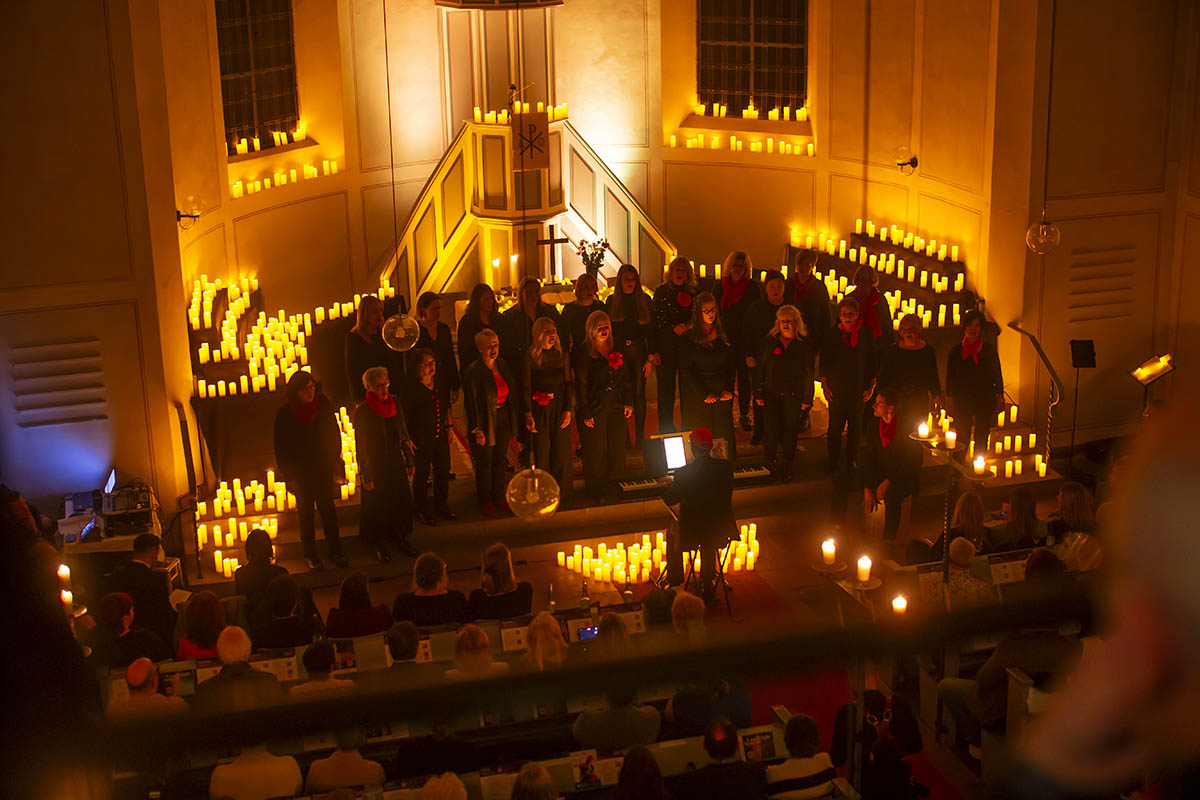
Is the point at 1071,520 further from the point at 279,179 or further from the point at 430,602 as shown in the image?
the point at 279,179

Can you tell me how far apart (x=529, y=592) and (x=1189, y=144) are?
23.7ft

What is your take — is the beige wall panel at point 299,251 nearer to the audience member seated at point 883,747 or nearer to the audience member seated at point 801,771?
the audience member seated at point 883,747

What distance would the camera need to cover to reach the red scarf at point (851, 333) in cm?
1016

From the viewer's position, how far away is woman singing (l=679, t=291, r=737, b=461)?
9.99 meters

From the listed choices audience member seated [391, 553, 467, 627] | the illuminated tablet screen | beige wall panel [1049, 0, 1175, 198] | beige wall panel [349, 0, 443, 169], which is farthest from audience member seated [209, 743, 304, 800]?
beige wall panel [349, 0, 443, 169]

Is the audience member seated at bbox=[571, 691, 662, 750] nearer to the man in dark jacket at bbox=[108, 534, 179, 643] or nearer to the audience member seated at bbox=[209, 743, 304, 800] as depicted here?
the audience member seated at bbox=[209, 743, 304, 800]

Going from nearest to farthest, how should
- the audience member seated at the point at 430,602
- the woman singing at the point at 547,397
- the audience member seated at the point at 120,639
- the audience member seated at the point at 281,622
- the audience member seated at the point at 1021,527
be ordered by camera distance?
the audience member seated at the point at 120,639, the audience member seated at the point at 281,622, the audience member seated at the point at 430,602, the audience member seated at the point at 1021,527, the woman singing at the point at 547,397

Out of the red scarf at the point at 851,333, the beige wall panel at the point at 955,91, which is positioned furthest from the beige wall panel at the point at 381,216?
the red scarf at the point at 851,333

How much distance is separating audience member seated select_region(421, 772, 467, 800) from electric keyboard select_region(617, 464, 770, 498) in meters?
4.26

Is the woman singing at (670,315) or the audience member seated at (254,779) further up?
the woman singing at (670,315)

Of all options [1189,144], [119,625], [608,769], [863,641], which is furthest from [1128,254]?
[863,641]

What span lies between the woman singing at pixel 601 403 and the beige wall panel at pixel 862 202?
4964 millimetres

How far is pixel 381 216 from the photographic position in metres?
15.2

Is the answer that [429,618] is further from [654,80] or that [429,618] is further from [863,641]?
[654,80]
